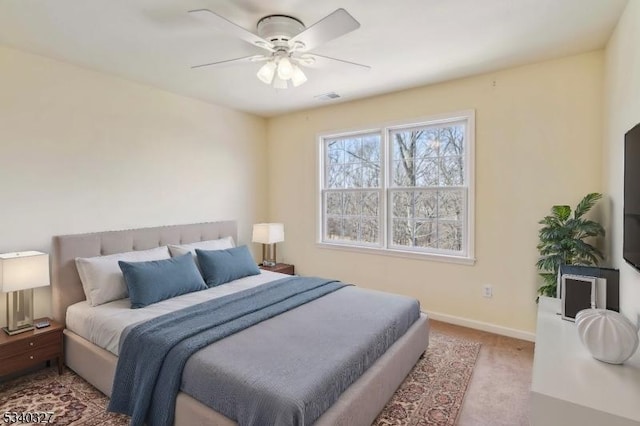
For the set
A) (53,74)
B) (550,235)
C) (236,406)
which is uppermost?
(53,74)

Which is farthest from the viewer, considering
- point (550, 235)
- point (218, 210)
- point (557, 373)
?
point (218, 210)

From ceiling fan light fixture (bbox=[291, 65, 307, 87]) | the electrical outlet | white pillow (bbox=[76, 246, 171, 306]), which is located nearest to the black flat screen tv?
the electrical outlet

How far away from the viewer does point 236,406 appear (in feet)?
5.13

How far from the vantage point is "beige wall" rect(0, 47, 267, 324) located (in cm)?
273

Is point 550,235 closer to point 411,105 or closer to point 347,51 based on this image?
point 411,105

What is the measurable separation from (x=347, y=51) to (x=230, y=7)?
1025 mm

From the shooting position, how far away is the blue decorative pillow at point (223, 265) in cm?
325

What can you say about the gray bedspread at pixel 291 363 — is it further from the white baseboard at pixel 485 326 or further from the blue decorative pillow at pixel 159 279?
the white baseboard at pixel 485 326

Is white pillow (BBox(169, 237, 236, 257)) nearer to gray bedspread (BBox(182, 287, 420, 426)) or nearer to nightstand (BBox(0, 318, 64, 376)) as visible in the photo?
nightstand (BBox(0, 318, 64, 376))

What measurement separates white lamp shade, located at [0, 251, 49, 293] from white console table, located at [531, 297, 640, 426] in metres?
3.21

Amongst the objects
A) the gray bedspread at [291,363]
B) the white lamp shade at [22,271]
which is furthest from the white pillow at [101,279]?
the gray bedspread at [291,363]

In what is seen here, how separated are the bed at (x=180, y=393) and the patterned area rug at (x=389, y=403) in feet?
0.26

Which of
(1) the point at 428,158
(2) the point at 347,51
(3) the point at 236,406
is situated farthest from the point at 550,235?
(3) the point at 236,406

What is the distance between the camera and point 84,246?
293 cm
